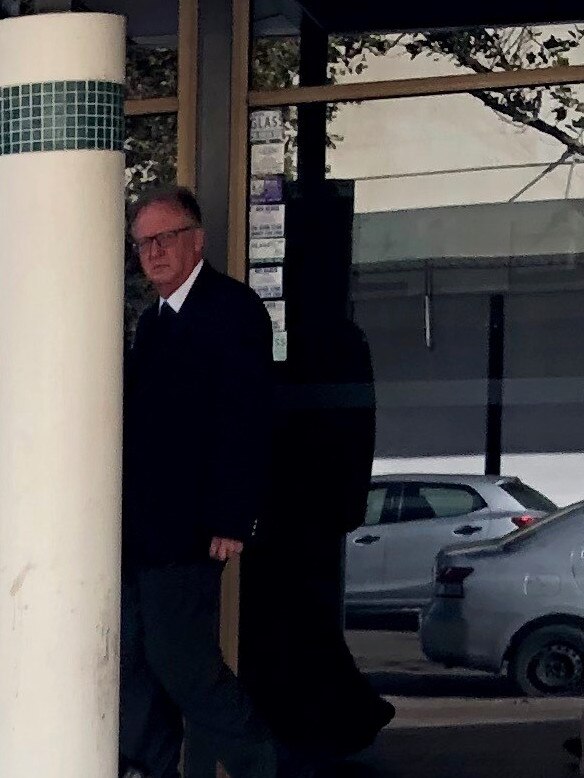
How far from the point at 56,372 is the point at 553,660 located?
7.38 feet

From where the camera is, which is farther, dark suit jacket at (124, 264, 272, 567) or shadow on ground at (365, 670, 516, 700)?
shadow on ground at (365, 670, 516, 700)

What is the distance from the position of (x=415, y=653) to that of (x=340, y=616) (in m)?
0.27

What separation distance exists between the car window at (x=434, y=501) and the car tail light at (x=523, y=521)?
0.14m

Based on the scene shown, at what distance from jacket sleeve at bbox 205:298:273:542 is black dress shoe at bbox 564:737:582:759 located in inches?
54.6

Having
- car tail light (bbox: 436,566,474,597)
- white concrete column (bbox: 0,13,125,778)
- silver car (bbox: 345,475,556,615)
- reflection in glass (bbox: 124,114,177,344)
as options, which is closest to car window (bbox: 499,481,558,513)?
silver car (bbox: 345,475,556,615)

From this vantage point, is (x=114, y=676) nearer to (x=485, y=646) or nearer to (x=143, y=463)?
(x=143, y=463)

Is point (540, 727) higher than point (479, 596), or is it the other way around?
point (479, 596)

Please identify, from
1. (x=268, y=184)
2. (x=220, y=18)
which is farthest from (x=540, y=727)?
(x=220, y=18)

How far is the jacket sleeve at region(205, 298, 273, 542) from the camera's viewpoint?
494 centimetres

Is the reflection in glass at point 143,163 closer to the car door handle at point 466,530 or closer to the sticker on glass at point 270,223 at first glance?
the sticker on glass at point 270,223

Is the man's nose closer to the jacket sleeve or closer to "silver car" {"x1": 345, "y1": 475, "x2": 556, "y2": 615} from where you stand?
the jacket sleeve

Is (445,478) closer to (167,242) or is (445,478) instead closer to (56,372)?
(167,242)

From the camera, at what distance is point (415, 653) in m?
5.72

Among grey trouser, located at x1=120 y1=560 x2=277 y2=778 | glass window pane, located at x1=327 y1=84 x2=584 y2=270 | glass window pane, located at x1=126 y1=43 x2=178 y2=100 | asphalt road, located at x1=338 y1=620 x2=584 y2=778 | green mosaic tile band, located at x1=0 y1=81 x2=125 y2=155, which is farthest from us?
glass window pane, located at x1=126 y1=43 x2=178 y2=100
